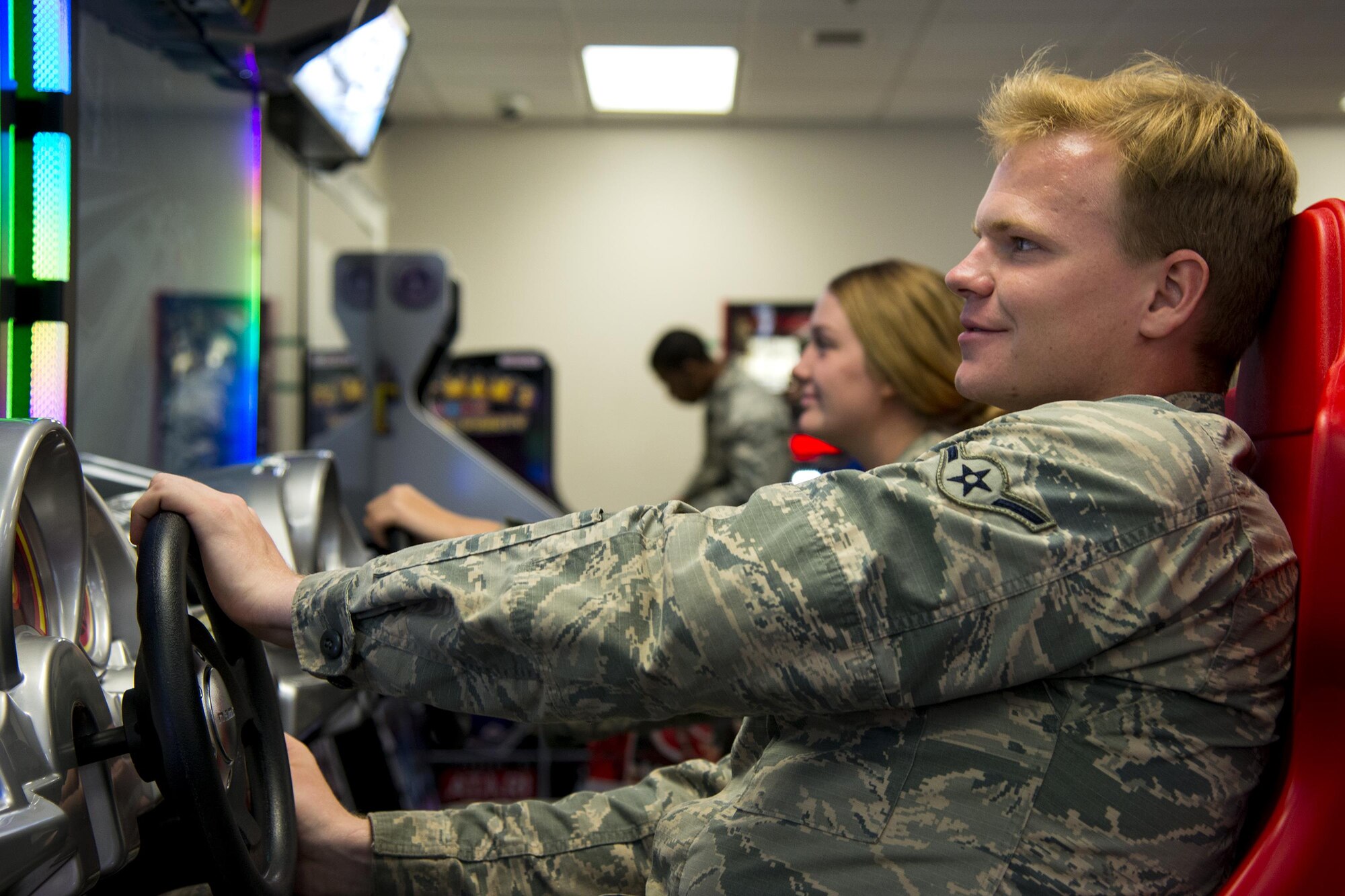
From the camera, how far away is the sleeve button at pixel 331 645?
2.71 ft

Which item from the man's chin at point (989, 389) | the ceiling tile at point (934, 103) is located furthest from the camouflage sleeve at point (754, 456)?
the man's chin at point (989, 389)

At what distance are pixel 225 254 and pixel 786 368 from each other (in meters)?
3.97

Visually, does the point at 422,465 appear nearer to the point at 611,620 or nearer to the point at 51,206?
the point at 51,206

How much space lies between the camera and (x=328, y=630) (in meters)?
0.83

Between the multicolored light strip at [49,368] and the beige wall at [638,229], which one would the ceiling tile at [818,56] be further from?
the multicolored light strip at [49,368]

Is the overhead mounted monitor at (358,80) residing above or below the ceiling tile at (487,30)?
below

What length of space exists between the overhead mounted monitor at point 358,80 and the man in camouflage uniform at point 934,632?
1.81m

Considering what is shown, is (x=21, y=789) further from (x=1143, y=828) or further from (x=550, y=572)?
(x=1143, y=828)

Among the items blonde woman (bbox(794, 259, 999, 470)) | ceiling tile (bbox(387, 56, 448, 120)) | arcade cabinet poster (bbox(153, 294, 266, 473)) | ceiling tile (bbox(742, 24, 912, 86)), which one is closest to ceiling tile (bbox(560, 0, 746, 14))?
ceiling tile (bbox(742, 24, 912, 86))

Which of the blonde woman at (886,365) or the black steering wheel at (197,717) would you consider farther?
the blonde woman at (886,365)

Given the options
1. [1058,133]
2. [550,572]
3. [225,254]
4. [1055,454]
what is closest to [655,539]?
[550,572]

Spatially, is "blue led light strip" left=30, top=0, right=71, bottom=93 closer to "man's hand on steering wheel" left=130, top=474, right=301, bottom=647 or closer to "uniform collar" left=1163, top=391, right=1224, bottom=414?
"man's hand on steering wheel" left=130, top=474, right=301, bottom=647

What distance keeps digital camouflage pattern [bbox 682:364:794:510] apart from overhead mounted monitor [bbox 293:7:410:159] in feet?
5.31

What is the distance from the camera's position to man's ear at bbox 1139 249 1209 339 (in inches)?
36.7
